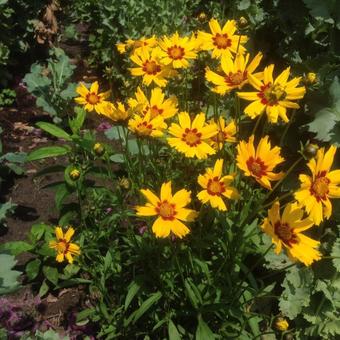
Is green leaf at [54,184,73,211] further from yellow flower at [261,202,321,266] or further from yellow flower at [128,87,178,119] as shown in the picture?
yellow flower at [261,202,321,266]

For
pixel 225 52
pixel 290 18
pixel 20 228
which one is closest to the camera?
pixel 225 52

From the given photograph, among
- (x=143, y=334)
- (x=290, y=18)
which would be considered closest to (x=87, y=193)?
(x=143, y=334)

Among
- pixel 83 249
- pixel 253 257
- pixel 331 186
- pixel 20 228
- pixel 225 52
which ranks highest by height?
pixel 225 52

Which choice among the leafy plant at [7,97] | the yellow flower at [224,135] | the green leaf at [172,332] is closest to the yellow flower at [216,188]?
the yellow flower at [224,135]

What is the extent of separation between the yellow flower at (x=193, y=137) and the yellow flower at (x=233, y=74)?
206mm

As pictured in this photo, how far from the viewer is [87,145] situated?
3.01 metres

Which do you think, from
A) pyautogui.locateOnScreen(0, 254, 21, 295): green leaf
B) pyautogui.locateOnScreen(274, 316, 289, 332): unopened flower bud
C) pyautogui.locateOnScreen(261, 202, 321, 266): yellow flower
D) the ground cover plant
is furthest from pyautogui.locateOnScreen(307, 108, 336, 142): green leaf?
pyautogui.locateOnScreen(0, 254, 21, 295): green leaf

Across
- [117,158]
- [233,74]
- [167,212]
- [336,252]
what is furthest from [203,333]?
[117,158]

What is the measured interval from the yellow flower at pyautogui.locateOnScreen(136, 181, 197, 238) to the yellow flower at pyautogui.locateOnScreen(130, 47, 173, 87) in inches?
23.2

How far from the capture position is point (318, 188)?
1.68 meters

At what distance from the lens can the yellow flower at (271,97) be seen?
1.80 meters

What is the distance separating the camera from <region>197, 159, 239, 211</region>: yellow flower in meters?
1.89

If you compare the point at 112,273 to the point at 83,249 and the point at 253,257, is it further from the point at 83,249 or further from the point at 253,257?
the point at 253,257

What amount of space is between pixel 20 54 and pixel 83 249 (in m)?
3.28
